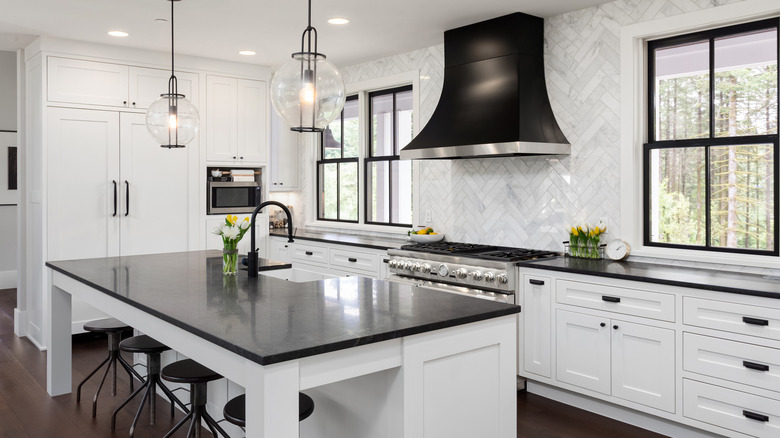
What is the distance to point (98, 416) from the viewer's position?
12.5ft

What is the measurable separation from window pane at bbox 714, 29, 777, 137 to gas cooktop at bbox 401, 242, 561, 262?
142cm

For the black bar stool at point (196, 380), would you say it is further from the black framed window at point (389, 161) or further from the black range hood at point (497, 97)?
the black framed window at point (389, 161)

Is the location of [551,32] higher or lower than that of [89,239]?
higher

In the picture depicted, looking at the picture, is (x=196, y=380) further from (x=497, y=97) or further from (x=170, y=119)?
(x=497, y=97)

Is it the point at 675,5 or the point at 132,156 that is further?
the point at 132,156

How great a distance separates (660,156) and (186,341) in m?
3.26

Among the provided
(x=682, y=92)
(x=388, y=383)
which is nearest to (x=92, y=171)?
(x=388, y=383)

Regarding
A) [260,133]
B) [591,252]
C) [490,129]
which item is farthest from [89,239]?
[591,252]

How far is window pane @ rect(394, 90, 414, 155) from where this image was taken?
5910 millimetres

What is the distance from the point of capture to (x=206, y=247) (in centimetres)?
630

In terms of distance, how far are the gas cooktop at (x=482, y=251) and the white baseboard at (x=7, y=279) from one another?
6.38 meters

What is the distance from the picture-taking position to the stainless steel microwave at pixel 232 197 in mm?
6301

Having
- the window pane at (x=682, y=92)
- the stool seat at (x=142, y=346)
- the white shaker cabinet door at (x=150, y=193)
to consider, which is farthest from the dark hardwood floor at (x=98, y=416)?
the window pane at (x=682, y=92)

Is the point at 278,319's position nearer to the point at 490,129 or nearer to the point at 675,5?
the point at 490,129
